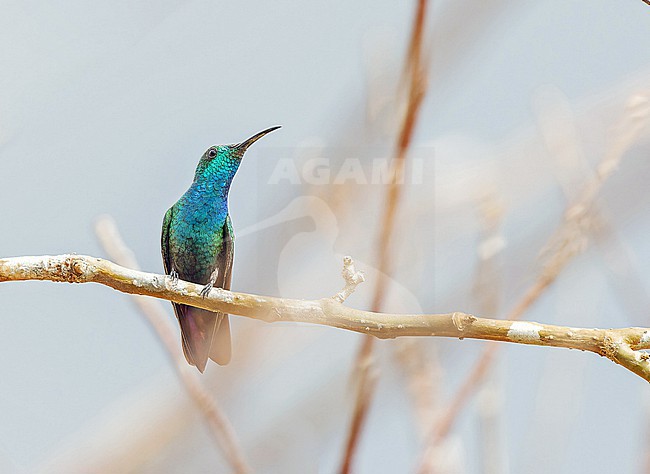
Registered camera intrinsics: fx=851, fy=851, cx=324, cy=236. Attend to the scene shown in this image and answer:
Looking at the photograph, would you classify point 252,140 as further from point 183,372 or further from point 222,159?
point 183,372

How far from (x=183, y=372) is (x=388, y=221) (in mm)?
615

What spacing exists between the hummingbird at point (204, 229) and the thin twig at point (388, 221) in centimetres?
80

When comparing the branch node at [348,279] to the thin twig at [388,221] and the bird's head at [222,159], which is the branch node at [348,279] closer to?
the thin twig at [388,221]

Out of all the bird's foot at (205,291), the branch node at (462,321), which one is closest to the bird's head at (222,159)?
the bird's foot at (205,291)

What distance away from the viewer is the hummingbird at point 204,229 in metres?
2.51

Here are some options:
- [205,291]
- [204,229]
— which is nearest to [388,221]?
[205,291]

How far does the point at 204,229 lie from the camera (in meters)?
2.60

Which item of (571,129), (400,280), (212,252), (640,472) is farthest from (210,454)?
(571,129)

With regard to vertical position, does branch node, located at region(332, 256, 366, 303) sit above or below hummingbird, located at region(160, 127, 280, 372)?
below

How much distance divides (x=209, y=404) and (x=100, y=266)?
0.38 metres

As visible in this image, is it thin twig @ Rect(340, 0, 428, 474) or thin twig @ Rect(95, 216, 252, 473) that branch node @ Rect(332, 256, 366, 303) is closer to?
thin twig @ Rect(340, 0, 428, 474)

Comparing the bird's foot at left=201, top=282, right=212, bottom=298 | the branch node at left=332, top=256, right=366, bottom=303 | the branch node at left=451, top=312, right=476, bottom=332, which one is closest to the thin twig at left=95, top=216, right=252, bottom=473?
the bird's foot at left=201, top=282, right=212, bottom=298

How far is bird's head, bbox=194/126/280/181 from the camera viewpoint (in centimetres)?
252

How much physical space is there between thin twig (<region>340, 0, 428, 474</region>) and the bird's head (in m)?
0.90
